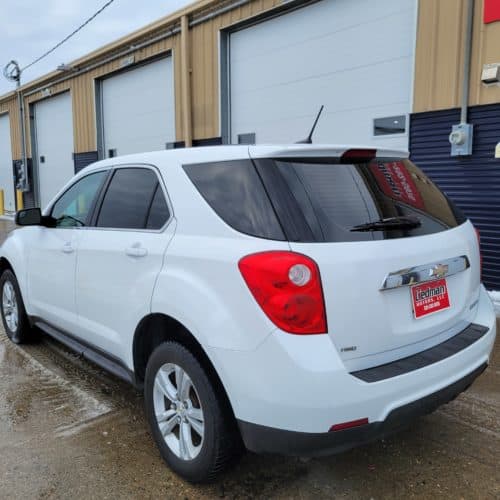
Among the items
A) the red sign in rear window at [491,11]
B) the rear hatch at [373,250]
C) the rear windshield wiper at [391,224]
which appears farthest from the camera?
the red sign in rear window at [491,11]

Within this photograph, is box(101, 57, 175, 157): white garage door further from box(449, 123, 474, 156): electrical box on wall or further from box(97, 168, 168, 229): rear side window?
box(97, 168, 168, 229): rear side window

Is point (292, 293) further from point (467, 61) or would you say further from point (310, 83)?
point (310, 83)

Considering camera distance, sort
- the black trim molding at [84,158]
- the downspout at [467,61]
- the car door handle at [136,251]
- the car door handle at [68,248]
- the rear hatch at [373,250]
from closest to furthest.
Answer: the rear hatch at [373,250] < the car door handle at [136,251] < the car door handle at [68,248] < the downspout at [467,61] < the black trim molding at [84,158]

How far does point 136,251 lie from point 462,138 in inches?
187

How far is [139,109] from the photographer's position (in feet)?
39.4

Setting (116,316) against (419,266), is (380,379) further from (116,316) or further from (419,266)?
(116,316)

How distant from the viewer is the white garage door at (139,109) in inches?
Answer: 439

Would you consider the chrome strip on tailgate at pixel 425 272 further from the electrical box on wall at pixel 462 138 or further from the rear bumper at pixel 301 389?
the electrical box on wall at pixel 462 138

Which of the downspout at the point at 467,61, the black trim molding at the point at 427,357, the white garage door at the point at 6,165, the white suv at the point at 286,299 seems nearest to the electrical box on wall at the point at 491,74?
the downspout at the point at 467,61

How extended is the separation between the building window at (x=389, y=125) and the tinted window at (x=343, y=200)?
465 centimetres

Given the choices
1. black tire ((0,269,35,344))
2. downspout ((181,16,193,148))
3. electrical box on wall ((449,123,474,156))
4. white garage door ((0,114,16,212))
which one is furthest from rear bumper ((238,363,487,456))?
white garage door ((0,114,16,212))

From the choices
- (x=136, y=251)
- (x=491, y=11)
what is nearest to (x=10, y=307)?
(x=136, y=251)

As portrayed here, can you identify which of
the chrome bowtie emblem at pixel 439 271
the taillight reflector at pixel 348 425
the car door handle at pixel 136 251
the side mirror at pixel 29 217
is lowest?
the taillight reflector at pixel 348 425

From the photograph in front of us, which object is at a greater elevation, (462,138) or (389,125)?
(389,125)
